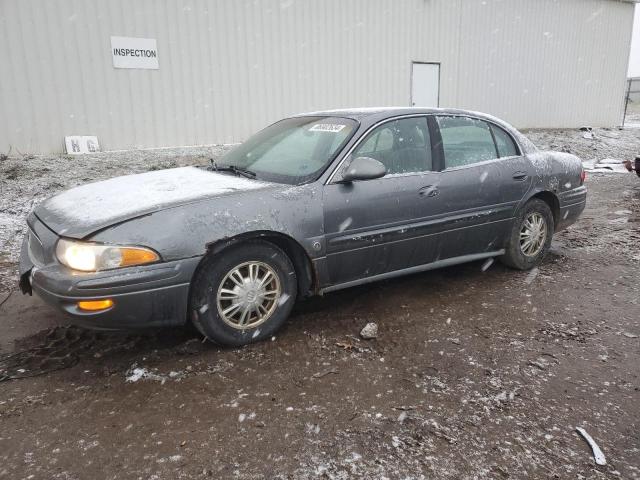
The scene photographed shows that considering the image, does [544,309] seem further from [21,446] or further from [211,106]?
[211,106]

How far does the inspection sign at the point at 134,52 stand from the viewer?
9039 mm

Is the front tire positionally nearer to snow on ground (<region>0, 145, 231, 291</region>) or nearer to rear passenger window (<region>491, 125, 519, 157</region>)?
rear passenger window (<region>491, 125, 519, 157</region>)

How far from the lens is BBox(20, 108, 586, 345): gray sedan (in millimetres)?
2904

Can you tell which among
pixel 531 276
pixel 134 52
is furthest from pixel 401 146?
pixel 134 52

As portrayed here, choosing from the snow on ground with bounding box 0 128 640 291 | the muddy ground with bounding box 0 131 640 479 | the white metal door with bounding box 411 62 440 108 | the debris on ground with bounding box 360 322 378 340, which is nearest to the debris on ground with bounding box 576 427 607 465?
the muddy ground with bounding box 0 131 640 479

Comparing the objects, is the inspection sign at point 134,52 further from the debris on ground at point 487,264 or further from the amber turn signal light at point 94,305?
the amber turn signal light at point 94,305

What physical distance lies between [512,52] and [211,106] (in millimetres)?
9892

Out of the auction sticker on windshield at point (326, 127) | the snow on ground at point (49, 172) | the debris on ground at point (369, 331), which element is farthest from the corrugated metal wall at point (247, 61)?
the debris on ground at point (369, 331)

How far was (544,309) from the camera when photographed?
13.0ft

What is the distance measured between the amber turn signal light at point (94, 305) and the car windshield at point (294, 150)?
139cm

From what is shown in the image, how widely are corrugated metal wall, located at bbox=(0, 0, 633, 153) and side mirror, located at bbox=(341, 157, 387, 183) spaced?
720cm

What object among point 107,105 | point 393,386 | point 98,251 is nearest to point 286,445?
point 393,386

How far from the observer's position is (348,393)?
2.81 m

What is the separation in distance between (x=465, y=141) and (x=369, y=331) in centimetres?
191
